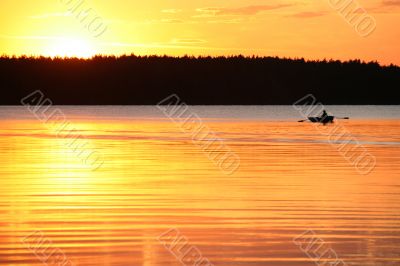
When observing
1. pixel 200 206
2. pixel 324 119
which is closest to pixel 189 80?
pixel 324 119

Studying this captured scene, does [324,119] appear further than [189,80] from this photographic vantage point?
No

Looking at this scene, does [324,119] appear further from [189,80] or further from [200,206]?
[189,80]

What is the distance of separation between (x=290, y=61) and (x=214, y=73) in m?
10.8

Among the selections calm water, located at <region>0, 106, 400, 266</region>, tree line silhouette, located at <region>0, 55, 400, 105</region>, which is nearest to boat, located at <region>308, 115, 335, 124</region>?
calm water, located at <region>0, 106, 400, 266</region>

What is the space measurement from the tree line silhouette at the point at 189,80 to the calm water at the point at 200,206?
10869 cm

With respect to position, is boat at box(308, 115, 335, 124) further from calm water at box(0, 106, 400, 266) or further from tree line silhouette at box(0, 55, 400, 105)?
tree line silhouette at box(0, 55, 400, 105)

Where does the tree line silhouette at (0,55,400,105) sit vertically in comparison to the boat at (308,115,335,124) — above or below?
above

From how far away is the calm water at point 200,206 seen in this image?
471 inches

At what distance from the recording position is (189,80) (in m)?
139

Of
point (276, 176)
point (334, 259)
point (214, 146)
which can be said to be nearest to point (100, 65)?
point (214, 146)

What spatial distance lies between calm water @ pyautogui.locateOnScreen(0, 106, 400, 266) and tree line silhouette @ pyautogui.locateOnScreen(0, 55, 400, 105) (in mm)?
108687

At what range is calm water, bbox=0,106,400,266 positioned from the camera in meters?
12.0

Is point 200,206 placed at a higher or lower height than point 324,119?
lower

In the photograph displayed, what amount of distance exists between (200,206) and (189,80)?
123611 millimetres
